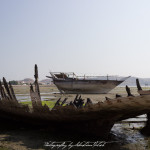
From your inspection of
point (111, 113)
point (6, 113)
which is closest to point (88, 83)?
point (6, 113)

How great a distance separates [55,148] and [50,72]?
94.0 feet

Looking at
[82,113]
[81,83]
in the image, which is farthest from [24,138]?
[81,83]

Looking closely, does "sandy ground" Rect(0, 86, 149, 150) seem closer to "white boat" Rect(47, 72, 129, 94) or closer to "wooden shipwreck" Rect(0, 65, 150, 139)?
"wooden shipwreck" Rect(0, 65, 150, 139)

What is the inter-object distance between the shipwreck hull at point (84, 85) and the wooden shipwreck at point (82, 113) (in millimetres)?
23504

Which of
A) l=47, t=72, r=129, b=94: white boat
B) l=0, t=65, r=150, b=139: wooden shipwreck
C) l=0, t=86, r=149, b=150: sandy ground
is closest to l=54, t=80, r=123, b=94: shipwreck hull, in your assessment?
l=47, t=72, r=129, b=94: white boat

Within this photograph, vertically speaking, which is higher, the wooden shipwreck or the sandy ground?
the wooden shipwreck

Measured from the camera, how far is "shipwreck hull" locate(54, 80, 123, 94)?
31.1 m

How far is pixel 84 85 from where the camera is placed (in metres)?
31.2

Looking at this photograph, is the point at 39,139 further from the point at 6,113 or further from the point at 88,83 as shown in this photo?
the point at 88,83

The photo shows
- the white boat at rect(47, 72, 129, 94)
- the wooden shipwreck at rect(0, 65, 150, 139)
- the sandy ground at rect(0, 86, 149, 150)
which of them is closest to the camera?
the wooden shipwreck at rect(0, 65, 150, 139)

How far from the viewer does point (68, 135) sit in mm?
5934

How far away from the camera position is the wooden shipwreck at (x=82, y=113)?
4.23m

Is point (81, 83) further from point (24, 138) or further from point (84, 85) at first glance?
point (24, 138)

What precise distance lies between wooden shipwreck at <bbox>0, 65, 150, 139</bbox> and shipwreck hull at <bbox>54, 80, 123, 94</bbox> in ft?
77.1
